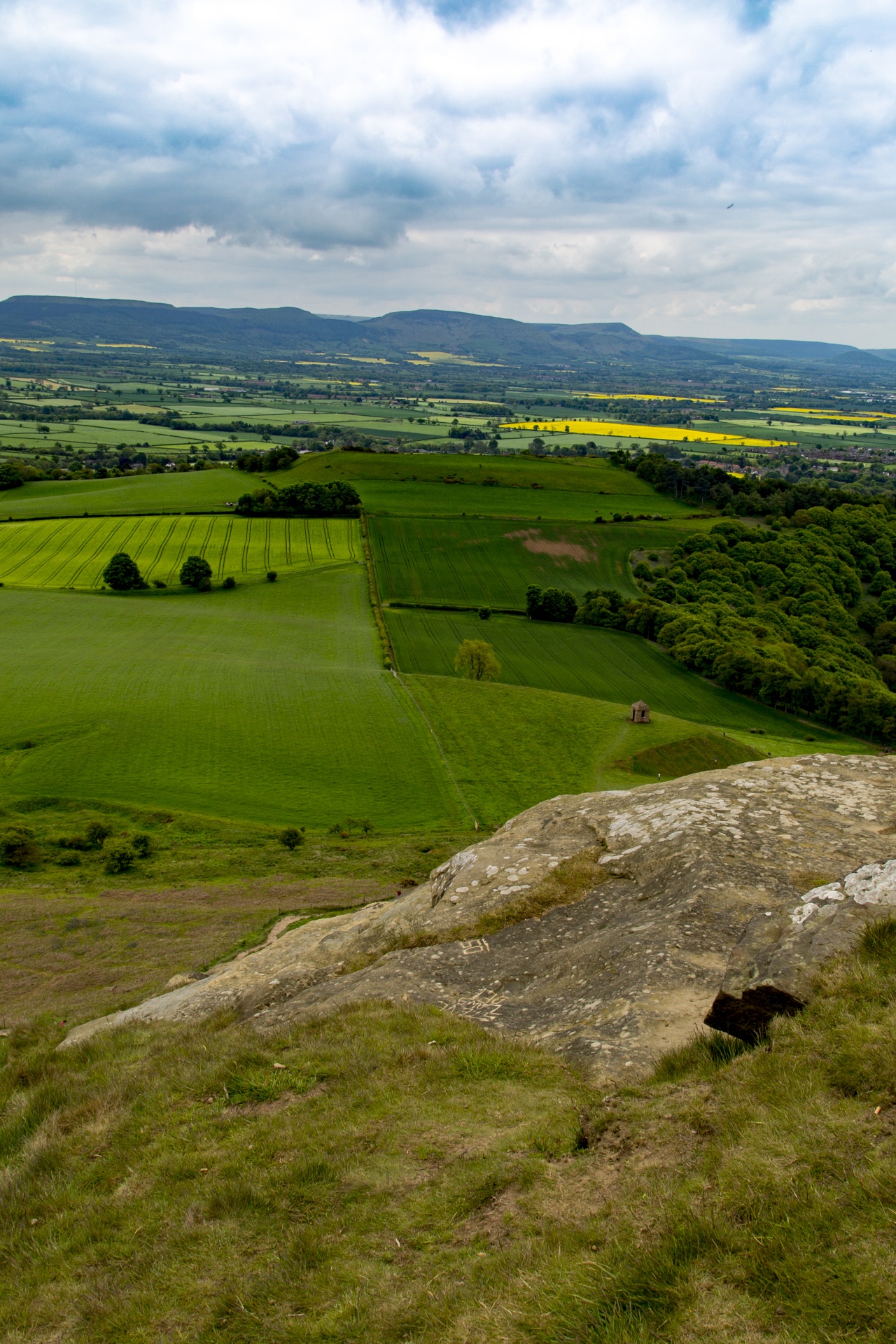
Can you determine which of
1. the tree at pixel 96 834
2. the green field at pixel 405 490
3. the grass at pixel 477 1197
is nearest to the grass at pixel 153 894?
the tree at pixel 96 834

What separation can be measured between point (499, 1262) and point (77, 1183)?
654 centimetres

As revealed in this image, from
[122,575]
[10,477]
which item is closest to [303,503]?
[122,575]

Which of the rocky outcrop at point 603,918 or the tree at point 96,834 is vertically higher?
the rocky outcrop at point 603,918

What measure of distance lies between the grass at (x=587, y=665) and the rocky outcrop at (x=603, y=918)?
60.1m

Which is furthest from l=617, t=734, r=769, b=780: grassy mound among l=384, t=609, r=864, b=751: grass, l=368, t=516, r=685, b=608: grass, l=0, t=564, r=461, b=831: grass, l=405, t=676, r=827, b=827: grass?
l=368, t=516, r=685, b=608: grass

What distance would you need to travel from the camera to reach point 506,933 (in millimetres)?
15875

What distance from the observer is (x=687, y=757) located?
6619 cm

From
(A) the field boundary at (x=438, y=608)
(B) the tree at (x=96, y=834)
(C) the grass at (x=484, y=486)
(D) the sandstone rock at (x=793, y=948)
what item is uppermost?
(C) the grass at (x=484, y=486)

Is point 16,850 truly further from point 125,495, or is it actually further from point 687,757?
point 125,495

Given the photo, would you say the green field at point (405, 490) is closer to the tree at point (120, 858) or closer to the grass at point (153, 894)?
the grass at point (153, 894)

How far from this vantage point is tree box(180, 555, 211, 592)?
4013 inches

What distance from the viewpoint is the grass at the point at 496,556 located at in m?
111

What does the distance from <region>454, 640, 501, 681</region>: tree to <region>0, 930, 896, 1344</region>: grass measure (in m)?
70.6

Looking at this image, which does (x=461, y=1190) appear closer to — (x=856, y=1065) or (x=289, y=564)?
(x=856, y=1065)
